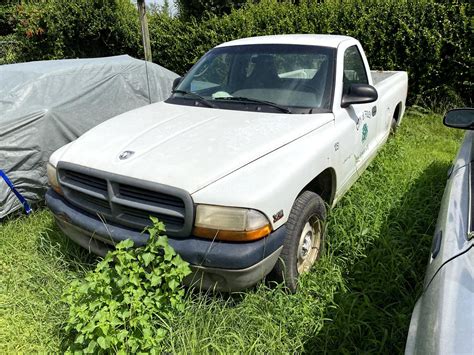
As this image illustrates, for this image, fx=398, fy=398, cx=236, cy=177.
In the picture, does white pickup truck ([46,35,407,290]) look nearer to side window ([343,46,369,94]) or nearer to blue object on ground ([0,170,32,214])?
side window ([343,46,369,94])

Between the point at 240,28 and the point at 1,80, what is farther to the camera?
the point at 240,28

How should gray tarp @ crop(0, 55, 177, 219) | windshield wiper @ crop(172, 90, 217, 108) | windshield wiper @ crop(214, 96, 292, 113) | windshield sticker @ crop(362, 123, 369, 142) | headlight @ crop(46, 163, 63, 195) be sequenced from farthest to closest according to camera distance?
gray tarp @ crop(0, 55, 177, 219), windshield sticker @ crop(362, 123, 369, 142), windshield wiper @ crop(172, 90, 217, 108), windshield wiper @ crop(214, 96, 292, 113), headlight @ crop(46, 163, 63, 195)

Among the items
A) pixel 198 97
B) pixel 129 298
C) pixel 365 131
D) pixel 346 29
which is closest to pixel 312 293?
pixel 129 298

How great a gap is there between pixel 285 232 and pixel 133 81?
3.60 meters

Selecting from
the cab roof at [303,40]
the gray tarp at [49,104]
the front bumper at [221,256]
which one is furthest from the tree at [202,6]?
the front bumper at [221,256]

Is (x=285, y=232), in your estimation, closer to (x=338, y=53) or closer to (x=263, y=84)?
(x=263, y=84)

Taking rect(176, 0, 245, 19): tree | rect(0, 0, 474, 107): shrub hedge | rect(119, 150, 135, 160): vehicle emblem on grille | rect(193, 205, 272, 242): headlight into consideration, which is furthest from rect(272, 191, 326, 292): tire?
rect(176, 0, 245, 19): tree

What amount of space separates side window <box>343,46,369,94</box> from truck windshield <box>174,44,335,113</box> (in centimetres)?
23

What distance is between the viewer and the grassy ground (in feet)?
7.88

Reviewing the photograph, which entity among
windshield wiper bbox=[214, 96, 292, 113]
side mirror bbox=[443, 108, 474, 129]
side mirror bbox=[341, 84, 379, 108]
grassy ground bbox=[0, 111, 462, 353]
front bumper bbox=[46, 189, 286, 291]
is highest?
side mirror bbox=[443, 108, 474, 129]

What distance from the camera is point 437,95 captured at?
7.22m

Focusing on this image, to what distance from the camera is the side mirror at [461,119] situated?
7.80 feet

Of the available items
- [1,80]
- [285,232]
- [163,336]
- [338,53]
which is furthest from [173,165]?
[1,80]

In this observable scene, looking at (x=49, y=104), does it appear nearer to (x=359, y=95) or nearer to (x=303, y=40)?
(x=303, y=40)
